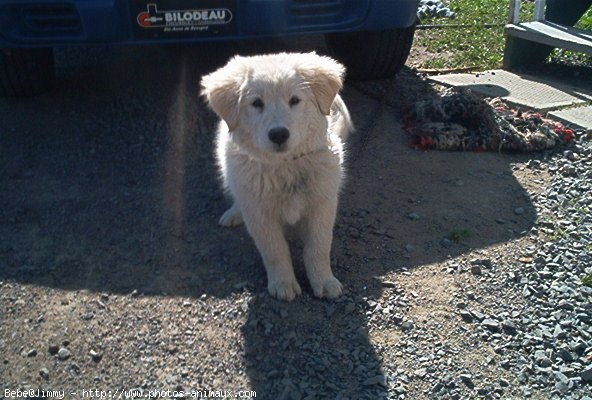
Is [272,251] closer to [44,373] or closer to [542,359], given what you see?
[44,373]

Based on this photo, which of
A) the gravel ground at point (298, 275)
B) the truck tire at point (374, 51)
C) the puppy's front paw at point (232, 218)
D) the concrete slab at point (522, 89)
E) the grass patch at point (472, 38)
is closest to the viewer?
the gravel ground at point (298, 275)

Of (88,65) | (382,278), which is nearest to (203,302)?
(382,278)

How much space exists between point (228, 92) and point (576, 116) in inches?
116

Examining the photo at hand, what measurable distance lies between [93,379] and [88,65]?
13.1 feet

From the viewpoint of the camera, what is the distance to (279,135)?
2.72m

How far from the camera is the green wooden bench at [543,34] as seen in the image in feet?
18.0

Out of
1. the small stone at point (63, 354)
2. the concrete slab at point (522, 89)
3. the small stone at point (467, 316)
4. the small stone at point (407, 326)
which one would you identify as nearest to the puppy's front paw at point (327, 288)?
the small stone at point (407, 326)

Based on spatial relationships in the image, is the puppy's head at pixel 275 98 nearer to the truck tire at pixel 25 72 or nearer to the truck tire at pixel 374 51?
the truck tire at pixel 374 51

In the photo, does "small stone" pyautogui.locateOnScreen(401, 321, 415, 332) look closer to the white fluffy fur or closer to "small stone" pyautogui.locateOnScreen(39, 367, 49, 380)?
the white fluffy fur

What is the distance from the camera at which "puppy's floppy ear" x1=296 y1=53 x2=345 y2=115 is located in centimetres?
284

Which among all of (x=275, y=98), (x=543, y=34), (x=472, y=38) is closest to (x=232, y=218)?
(x=275, y=98)

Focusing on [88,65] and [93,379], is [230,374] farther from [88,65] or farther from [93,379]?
[88,65]

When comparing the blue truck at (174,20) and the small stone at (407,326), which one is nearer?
the small stone at (407,326)

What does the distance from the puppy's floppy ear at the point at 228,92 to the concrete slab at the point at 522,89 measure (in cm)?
279
